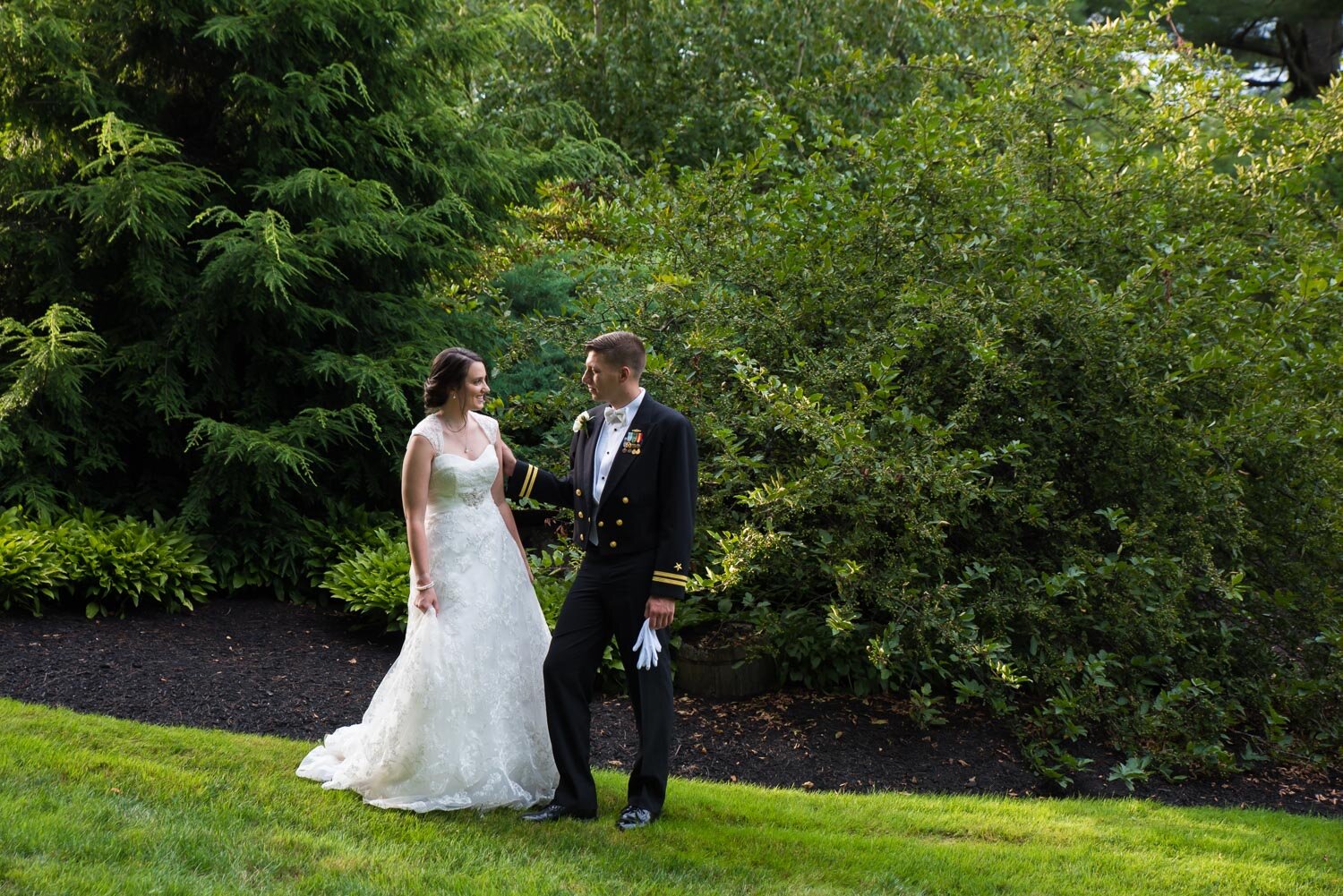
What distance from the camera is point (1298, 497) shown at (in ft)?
24.3

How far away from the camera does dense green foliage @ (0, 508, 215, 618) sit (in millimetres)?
7727

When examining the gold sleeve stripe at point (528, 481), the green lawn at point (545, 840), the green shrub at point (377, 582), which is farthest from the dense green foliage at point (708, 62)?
the green lawn at point (545, 840)

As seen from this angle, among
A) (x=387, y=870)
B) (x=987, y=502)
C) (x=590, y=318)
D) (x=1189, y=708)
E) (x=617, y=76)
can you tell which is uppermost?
(x=617, y=76)

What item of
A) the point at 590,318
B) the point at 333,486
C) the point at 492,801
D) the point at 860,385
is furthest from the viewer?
the point at 333,486

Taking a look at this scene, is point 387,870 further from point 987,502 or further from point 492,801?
point 987,502

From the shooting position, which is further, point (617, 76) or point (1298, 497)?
point (617, 76)

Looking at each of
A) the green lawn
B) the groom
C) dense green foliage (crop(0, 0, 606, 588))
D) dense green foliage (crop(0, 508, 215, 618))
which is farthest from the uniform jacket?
dense green foliage (crop(0, 508, 215, 618))

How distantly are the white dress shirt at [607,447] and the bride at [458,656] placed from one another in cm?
51

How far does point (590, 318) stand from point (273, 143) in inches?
124

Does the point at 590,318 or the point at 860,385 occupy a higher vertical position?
the point at 590,318

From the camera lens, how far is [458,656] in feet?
16.3

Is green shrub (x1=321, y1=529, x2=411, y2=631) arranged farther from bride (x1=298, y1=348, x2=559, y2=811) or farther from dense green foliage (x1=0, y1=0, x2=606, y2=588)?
bride (x1=298, y1=348, x2=559, y2=811)

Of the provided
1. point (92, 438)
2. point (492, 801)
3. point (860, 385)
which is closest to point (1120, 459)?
point (860, 385)

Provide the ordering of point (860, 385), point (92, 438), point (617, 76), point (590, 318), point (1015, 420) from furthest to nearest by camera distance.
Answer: point (617, 76)
point (92, 438)
point (590, 318)
point (1015, 420)
point (860, 385)
